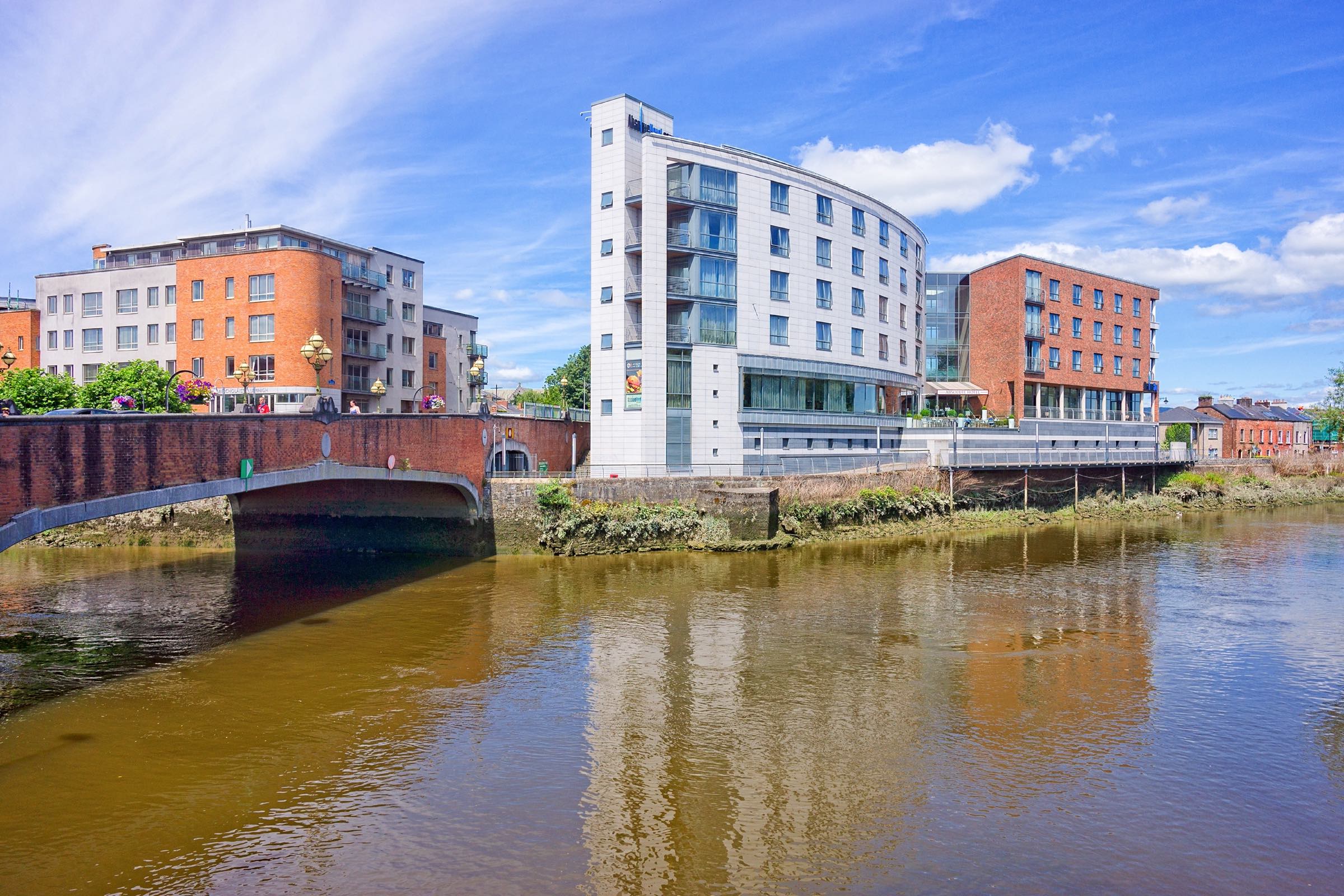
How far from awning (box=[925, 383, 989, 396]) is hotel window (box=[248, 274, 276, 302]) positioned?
4679 centimetres

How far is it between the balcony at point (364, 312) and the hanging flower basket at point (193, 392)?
1607cm

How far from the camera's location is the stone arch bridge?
681 inches

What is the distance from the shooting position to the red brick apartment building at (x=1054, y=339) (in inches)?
2628

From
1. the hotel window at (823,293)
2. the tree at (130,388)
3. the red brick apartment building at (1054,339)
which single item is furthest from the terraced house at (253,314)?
the red brick apartment building at (1054,339)

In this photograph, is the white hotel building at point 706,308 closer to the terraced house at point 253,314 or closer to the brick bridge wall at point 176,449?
the brick bridge wall at point 176,449

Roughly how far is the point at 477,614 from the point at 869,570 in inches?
629

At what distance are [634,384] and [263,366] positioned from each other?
78.1 ft

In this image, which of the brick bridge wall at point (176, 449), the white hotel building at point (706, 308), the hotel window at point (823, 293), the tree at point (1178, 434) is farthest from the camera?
the tree at point (1178, 434)

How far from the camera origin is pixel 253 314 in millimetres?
51219

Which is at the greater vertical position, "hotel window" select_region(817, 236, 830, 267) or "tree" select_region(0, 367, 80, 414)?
"hotel window" select_region(817, 236, 830, 267)

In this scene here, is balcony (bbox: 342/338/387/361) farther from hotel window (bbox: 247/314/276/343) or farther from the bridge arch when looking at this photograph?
the bridge arch

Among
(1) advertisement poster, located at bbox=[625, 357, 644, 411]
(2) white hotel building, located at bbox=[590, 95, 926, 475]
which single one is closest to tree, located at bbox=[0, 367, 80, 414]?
(2) white hotel building, located at bbox=[590, 95, 926, 475]

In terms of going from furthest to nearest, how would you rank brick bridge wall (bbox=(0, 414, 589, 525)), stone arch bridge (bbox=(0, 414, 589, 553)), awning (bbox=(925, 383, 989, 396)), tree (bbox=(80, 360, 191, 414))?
awning (bbox=(925, 383, 989, 396)) → tree (bbox=(80, 360, 191, 414)) → stone arch bridge (bbox=(0, 414, 589, 553)) → brick bridge wall (bbox=(0, 414, 589, 525))

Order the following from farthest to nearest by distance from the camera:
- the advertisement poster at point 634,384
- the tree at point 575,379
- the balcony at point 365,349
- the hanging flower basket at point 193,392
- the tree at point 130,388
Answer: the tree at point 575,379 < the balcony at point 365,349 < the advertisement poster at point 634,384 < the tree at point 130,388 < the hanging flower basket at point 193,392
